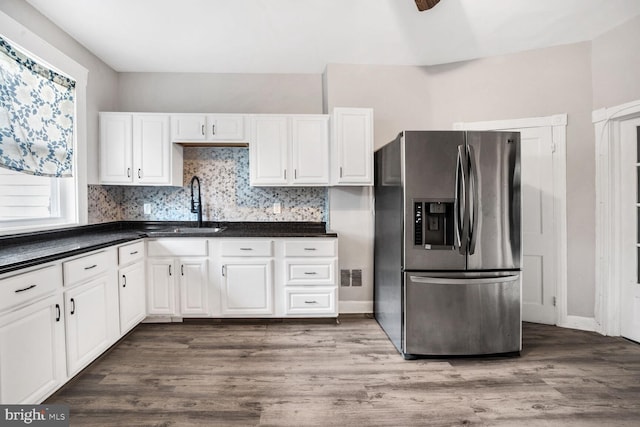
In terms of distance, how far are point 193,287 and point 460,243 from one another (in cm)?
239

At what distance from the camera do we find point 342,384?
6.84ft

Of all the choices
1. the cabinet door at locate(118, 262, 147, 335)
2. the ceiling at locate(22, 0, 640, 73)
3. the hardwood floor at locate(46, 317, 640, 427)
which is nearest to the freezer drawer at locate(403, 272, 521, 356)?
the hardwood floor at locate(46, 317, 640, 427)

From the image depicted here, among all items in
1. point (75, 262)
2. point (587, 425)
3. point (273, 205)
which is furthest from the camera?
point (273, 205)

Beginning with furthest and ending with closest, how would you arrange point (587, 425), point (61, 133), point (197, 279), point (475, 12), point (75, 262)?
point (197, 279) → point (61, 133) → point (475, 12) → point (75, 262) → point (587, 425)

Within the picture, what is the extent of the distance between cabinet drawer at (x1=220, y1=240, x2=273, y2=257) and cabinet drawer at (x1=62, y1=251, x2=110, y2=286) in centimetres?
91

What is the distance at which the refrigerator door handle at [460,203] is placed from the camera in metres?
2.35

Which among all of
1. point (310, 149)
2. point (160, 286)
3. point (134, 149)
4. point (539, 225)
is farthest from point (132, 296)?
point (539, 225)

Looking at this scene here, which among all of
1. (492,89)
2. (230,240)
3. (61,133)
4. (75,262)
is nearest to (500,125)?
(492,89)

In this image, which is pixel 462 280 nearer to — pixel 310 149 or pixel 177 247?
pixel 310 149

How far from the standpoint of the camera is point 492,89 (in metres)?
3.21

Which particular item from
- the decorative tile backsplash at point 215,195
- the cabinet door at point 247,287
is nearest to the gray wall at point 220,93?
the decorative tile backsplash at point 215,195

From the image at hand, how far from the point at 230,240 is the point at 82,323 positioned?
1.26 metres

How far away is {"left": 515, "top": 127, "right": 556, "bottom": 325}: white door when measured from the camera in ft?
10.1

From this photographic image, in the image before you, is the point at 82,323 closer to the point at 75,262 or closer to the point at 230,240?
the point at 75,262
